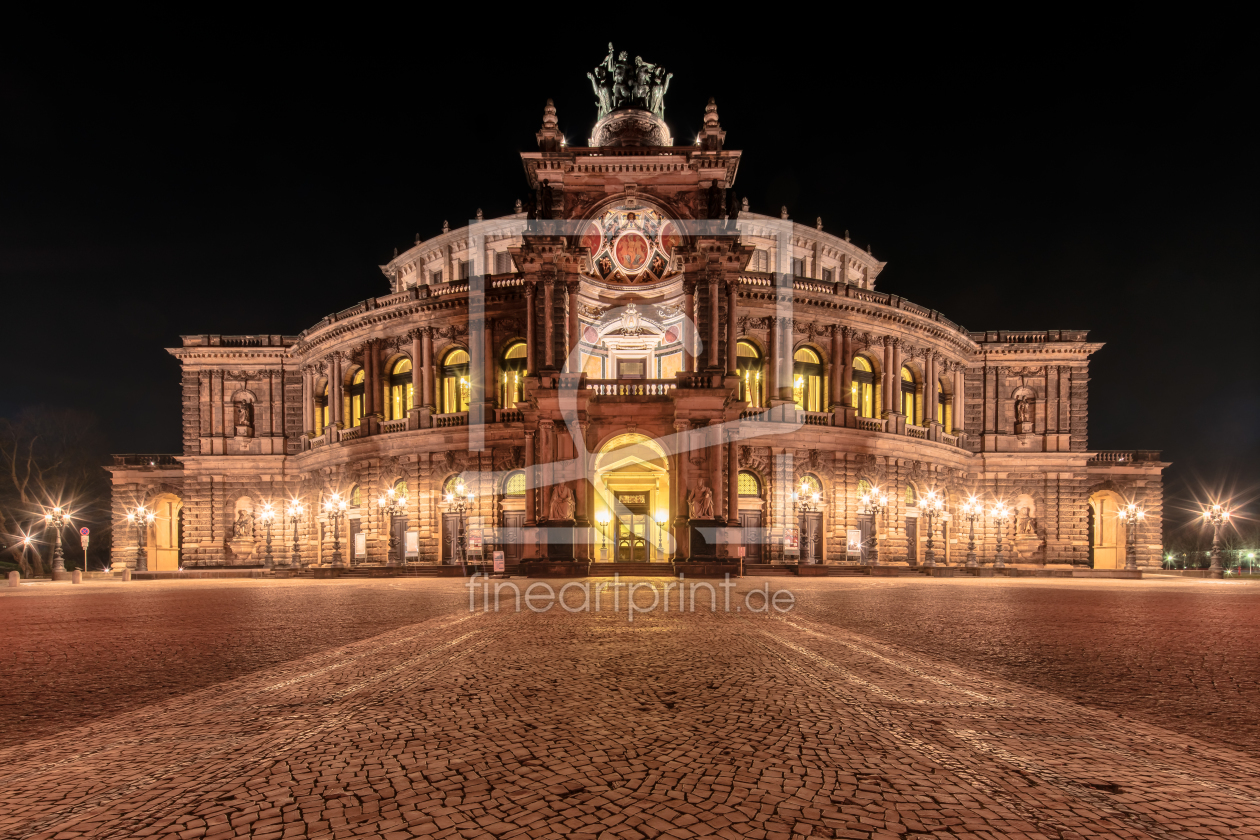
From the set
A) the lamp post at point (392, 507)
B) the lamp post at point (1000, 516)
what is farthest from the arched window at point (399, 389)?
the lamp post at point (1000, 516)

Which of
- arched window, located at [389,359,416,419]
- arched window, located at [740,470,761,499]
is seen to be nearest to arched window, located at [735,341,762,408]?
arched window, located at [740,470,761,499]

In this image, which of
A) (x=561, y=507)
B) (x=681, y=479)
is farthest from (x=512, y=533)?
(x=681, y=479)

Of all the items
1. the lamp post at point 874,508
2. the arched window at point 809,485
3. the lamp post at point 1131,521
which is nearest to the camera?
the arched window at point 809,485

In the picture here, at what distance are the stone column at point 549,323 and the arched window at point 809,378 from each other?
49.7 feet

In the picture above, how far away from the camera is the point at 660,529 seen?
35.3m

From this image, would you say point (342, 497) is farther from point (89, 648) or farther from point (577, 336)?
point (89, 648)

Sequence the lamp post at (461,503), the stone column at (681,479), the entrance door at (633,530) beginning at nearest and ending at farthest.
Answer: the stone column at (681,479) → the entrance door at (633,530) → the lamp post at (461,503)

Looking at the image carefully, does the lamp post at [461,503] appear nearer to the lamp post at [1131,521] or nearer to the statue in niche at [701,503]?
the statue in niche at [701,503]

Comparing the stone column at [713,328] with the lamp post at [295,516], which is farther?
the lamp post at [295,516]

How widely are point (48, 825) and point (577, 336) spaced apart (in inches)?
1156

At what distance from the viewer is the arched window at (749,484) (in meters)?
38.0

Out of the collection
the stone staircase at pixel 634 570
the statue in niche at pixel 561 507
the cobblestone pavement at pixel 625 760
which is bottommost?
the stone staircase at pixel 634 570

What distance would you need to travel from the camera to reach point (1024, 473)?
46.6 metres

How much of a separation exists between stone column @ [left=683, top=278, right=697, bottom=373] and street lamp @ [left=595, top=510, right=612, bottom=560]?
874 cm
